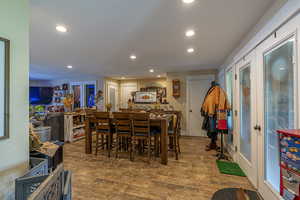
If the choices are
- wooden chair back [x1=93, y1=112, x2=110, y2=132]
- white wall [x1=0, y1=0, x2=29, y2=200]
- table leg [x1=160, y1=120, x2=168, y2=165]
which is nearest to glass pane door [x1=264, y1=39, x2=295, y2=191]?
table leg [x1=160, y1=120, x2=168, y2=165]

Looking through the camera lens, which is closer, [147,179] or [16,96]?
[16,96]

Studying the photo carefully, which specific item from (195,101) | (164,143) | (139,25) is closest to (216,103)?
(164,143)

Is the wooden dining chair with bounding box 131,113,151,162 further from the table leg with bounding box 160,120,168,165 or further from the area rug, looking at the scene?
the area rug

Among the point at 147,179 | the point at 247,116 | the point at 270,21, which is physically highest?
the point at 270,21

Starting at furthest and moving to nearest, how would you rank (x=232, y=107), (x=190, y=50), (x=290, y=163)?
(x=232, y=107) < (x=190, y=50) < (x=290, y=163)

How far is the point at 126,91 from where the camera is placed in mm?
7289

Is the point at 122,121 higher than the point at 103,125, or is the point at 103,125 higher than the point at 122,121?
the point at 122,121

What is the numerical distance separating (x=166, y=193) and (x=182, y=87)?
3.88 m

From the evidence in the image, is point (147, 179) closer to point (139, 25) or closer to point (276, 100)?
point (276, 100)

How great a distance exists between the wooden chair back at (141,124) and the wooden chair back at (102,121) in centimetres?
69

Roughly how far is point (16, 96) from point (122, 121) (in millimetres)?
2081

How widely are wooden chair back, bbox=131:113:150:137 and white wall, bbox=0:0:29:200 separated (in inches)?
75.3

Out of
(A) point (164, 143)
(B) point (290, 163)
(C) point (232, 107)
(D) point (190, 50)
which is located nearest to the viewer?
(B) point (290, 163)

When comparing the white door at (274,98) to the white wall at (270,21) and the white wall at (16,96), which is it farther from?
the white wall at (16,96)
